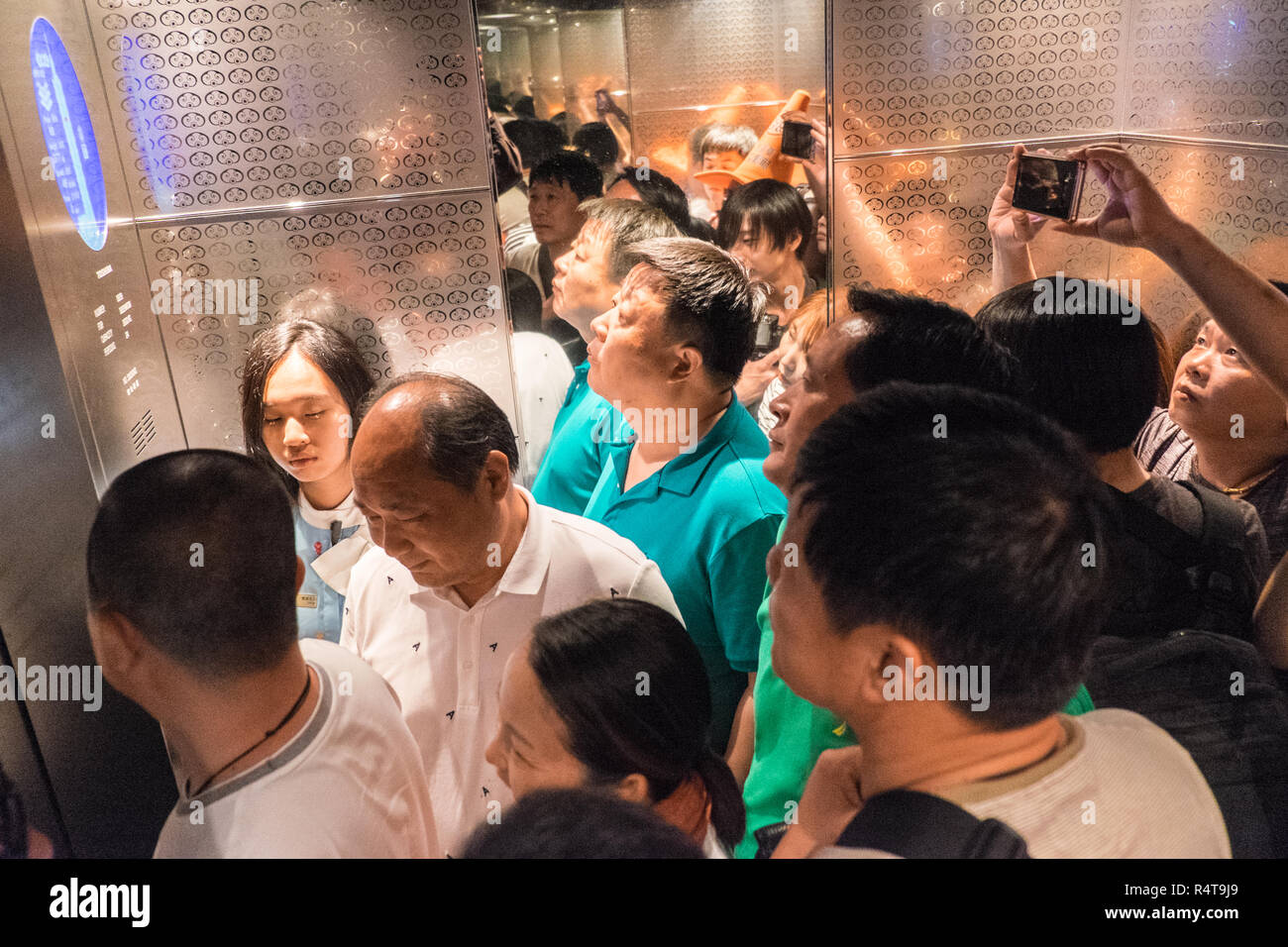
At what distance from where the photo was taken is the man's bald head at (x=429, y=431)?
5.33ft

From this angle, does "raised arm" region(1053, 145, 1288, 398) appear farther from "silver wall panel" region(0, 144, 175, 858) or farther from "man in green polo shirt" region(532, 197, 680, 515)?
"silver wall panel" region(0, 144, 175, 858)

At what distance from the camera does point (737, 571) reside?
173cm

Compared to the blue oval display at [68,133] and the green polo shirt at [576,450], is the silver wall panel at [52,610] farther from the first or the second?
the green polo shirt at [576,450]

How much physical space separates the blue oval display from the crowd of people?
1.21ft

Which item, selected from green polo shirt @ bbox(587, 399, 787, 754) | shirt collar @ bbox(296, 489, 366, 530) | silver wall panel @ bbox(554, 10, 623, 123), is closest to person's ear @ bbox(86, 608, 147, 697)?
shirt collar @ bbox(296, 489, 366, 530)

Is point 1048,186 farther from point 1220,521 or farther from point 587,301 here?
point 587,301

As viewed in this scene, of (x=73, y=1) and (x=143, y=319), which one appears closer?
(x=73, y=1)

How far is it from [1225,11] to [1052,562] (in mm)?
1159

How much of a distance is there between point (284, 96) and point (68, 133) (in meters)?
0.38

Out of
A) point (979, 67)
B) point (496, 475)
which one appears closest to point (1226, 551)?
point (979, 67)

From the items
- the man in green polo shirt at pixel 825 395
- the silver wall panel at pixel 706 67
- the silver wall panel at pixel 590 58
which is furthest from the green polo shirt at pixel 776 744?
the silver wall panel at pixel 590 58
